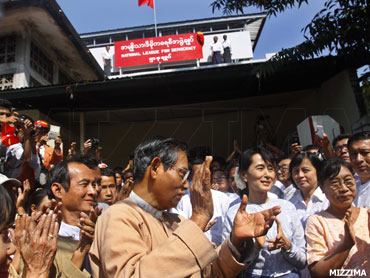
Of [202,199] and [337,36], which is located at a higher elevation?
[337,36]

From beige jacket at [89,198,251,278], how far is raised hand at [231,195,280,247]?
334 mm

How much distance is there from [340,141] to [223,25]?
48.8ft

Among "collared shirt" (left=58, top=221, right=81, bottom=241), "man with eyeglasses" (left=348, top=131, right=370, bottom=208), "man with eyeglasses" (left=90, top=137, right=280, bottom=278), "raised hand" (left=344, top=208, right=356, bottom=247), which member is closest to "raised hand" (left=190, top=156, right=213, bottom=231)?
"man with eyeglasses" (left=90, top=137, right=280, bottom=278)

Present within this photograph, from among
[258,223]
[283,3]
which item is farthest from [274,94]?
[258,223]

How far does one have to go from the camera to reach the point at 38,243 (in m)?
1.64

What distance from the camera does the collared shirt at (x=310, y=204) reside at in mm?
3231

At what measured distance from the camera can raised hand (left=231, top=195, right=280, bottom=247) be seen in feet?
5.93

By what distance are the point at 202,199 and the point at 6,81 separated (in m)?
7.75

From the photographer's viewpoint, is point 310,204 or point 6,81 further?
point 6,81

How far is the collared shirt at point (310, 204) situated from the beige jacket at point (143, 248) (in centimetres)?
205

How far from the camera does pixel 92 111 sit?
874cm

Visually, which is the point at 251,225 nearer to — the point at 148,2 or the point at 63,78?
the point at 63,78

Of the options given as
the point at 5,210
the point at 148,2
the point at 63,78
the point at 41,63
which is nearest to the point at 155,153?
the point at 5,210

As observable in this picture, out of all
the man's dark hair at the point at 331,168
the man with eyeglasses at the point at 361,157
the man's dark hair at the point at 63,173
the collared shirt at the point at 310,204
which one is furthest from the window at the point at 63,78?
the man's dark hair at the point at 331,168
